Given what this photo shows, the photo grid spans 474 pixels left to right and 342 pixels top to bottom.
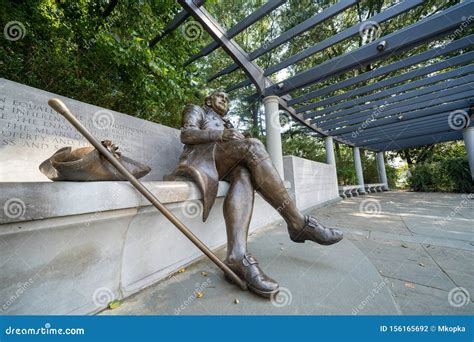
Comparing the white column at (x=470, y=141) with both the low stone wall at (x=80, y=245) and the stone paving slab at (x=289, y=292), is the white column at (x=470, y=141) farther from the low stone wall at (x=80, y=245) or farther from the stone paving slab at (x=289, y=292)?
the low stone wall at (x=80, y=245)

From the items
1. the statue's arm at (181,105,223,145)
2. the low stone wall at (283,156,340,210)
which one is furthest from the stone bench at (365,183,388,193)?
the statue's arm at (181,105,223,145)

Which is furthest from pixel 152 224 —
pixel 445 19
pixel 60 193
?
pixel 445 19

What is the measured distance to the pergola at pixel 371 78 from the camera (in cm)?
354

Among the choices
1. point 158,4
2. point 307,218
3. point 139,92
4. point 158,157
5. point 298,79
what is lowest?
point 307,218

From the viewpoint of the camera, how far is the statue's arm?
1748 mm

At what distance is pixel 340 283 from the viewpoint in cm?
138

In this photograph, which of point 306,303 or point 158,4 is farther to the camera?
point 158,4

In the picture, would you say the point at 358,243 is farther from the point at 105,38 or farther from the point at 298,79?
the point at 105,38

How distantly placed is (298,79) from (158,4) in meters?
3.52

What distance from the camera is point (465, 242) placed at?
7.32ft

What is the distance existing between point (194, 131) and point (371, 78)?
5.05 m

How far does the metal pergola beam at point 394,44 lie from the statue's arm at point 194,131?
11.8ft

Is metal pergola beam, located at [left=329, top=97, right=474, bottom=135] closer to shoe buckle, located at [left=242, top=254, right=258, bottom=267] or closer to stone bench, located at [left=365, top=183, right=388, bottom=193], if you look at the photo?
stone bench, located at [left=365, top=183, right=388, bottom=193]

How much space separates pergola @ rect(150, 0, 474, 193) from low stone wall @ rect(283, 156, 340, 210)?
0.33m
